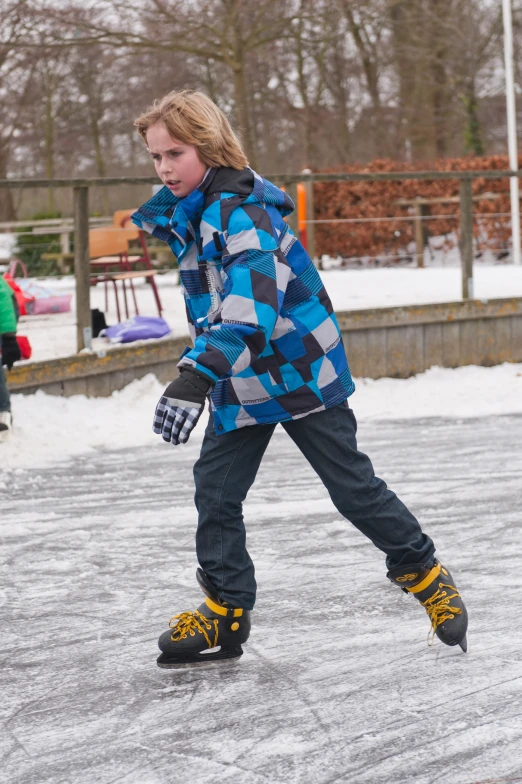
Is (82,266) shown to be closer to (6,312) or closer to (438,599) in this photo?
(6,312)

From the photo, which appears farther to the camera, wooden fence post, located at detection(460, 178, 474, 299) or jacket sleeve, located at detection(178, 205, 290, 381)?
wooden fence post, located at detection(460, 178, 474, 299)

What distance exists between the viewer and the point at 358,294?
31.4 feet

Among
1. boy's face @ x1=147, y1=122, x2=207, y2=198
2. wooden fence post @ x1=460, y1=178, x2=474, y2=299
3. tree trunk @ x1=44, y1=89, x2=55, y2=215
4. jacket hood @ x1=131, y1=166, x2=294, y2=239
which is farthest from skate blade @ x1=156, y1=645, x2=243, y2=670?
tree trunk @ x1=44, y1=89, x2=55, y2=215

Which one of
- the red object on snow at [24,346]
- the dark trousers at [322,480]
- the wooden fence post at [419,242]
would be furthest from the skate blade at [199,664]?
the wooden fence post at [419,242]

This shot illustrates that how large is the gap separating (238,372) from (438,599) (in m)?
0.85

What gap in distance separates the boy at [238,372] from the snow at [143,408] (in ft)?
9.80

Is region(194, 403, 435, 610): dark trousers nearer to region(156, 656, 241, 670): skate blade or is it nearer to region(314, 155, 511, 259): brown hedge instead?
region(156, 656, 241, 670): skate blade

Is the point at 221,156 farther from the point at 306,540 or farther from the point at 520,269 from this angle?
the point at 520,269

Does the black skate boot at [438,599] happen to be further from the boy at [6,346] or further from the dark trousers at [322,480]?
the boy at [6,346]

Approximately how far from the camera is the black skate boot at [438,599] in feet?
9.21

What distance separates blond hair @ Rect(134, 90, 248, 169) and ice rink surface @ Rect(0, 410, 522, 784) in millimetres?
1303

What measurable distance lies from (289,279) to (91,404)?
14.3 feet

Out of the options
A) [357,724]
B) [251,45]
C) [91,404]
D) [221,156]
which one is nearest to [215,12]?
[251,45]

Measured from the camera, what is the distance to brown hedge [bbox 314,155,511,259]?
13.5m
